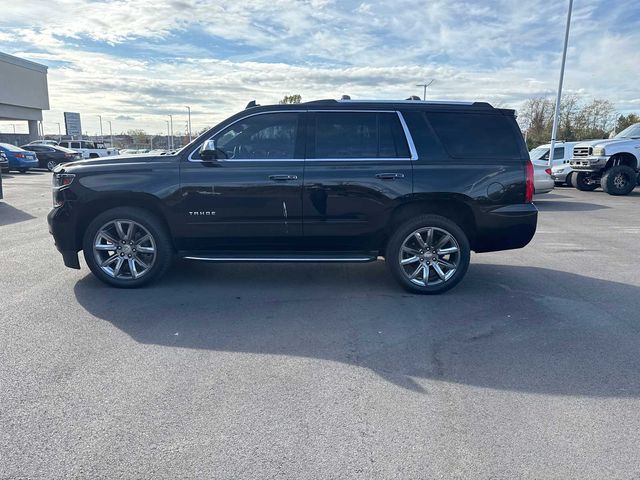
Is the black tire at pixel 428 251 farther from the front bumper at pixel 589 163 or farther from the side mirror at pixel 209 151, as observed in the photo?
the front bumper at pixel 589 163

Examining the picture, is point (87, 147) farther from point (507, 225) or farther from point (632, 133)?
point (507, 225)

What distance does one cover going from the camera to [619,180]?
17.1 m

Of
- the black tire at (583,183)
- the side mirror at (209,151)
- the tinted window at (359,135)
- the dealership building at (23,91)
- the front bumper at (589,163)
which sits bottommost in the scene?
the black tire at (583,183)

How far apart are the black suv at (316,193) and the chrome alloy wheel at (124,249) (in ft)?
0.05

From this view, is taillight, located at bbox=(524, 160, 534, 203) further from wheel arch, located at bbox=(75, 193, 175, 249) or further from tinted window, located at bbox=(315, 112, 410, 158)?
wheel arch, located at bbox=(75, 193, 175, 249)

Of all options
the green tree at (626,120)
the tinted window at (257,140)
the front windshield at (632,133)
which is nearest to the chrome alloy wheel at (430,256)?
the tinted window at (257,140)

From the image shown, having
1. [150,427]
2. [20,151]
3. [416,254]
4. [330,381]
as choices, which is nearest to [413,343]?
[330,381]

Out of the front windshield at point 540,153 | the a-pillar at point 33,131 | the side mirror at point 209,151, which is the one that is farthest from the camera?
the a-pillar at point 33,131

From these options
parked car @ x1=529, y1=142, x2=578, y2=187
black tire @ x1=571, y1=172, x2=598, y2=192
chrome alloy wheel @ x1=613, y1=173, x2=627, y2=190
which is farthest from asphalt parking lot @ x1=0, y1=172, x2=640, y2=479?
parked car @ x1=529, y1=142, x2=578, y2=187

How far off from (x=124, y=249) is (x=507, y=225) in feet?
14.3

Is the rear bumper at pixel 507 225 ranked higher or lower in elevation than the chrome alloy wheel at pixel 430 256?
higher

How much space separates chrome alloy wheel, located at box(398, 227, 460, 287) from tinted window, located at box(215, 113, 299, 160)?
172cm

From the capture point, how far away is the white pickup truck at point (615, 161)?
16.8 m

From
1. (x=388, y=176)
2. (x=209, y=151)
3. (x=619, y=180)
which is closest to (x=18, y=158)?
(x=209, y=151)
